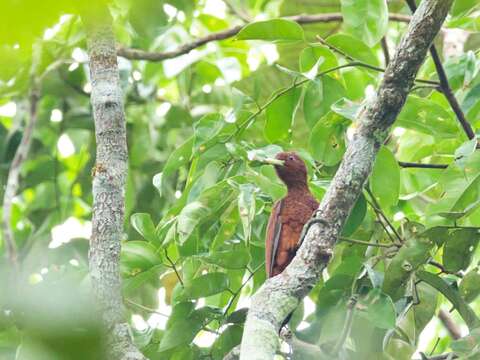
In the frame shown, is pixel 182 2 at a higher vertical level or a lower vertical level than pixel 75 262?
higher

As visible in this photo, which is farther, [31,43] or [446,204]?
[446,204]

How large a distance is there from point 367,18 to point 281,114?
512mm

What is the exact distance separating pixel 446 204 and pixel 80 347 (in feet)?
8.00

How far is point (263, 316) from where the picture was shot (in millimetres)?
2061

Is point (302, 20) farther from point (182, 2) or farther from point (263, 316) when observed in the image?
point (263, 316)

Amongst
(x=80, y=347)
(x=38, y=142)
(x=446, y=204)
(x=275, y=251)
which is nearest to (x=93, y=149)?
(x=38, y=142)

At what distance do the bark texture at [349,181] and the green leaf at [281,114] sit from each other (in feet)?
2.79

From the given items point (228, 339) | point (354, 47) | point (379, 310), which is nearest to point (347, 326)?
point (379, 310)

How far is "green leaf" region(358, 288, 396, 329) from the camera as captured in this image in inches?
96.6

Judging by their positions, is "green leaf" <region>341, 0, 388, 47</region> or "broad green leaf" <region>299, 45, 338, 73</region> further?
"broad green leaf" <region>299, 45, 338, 73</region>

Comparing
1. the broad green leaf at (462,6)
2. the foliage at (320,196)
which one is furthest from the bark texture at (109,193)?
the broad green leaf at (462,6)

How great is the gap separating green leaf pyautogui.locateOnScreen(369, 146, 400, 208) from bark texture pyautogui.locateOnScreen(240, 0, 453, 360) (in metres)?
0.49

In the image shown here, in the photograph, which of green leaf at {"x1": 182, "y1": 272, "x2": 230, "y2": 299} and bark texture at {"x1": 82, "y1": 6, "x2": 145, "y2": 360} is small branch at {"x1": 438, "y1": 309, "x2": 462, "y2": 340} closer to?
green leaf at {"x1": 182, "y1": 272, "x2": 230, "y2": 299}

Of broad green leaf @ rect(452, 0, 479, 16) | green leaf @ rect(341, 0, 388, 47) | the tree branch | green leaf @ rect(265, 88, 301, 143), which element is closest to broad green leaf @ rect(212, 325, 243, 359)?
green leaf @ rect(265, 88, 301, 143)
